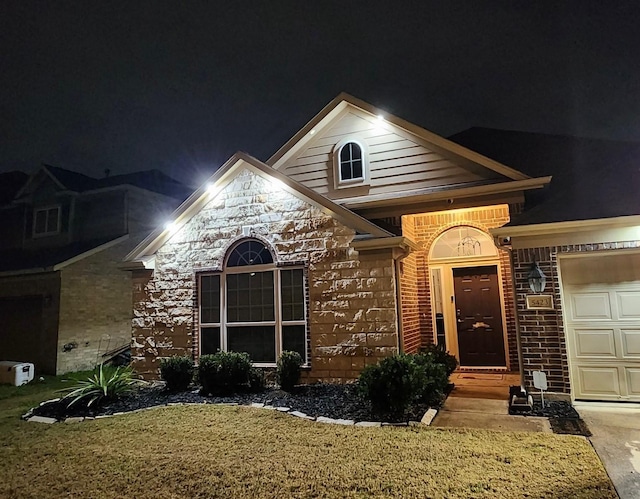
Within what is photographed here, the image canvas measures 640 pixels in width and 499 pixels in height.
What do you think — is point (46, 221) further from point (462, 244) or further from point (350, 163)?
point (462, 244)

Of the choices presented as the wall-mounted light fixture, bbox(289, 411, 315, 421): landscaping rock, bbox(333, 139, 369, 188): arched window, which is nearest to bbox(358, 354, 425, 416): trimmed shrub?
bbox(289, 411, 315, 421): landscaping rock

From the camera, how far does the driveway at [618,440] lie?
399 cm

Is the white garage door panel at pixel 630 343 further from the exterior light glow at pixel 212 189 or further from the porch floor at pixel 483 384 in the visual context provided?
the exterior light glow at pixel 212 189

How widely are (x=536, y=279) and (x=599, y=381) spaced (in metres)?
1.89

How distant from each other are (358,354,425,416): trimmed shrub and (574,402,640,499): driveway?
7.37 ft

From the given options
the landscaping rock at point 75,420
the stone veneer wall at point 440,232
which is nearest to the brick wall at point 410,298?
the stone veneer wall at point 440,232

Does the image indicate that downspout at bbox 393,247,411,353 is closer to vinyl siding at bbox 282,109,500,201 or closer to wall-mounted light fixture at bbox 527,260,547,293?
vinyl siding at bbox 282,109,500,201

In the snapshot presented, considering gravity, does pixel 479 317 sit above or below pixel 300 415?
above

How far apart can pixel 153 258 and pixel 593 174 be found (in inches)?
381

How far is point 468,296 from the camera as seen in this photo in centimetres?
1000

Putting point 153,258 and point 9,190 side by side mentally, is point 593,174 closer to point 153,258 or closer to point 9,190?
point 153,258

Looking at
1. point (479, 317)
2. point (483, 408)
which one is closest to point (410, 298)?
point (479, 317)

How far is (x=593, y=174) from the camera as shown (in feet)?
28.5

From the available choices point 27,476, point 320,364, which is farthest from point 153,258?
point 27,476
